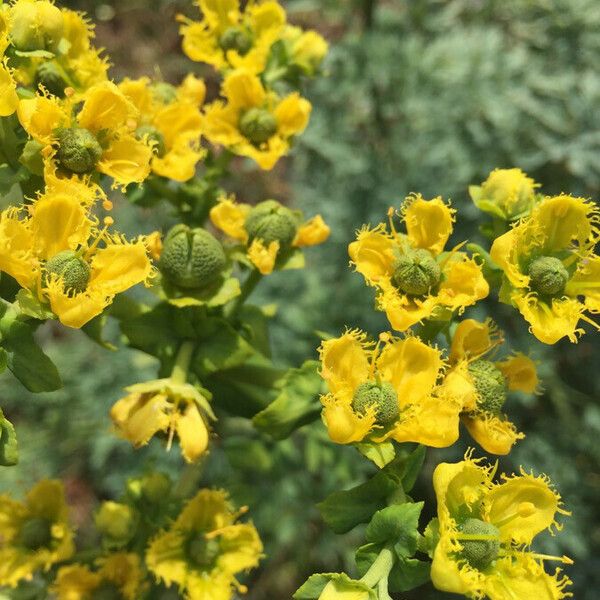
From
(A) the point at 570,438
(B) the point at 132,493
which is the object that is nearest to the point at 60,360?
(B) the point at 132,493

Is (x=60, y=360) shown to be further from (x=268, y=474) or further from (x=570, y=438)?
(x=570, y=438)

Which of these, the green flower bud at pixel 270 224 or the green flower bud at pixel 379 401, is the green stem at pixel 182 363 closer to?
the green flower bud at pixel 270 224

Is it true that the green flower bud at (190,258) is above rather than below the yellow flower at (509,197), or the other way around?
below

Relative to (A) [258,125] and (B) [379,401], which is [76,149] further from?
(B) [379,401]

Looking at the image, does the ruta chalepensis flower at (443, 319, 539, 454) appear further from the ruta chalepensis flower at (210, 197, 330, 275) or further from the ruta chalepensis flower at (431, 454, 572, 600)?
the ruta chalepensis flower at (210, 197, 330, 275)

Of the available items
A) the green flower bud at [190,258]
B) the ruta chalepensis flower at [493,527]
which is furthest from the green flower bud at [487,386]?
the green flower bud at [190,258]

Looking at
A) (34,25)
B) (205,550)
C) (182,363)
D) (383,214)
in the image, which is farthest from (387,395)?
(383,214)
